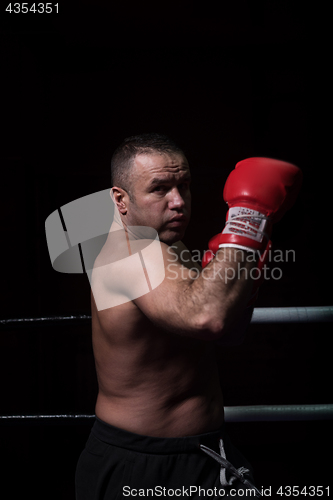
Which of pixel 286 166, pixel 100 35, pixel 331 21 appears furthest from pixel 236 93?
pixel 286 166

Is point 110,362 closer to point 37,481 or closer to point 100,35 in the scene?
point 37,481

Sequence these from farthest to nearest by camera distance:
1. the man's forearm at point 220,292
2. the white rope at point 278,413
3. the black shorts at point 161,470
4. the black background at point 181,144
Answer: the black background at point 181,144 → the white rope at point 278,413 → the black shorts at point 161,470 → the man's forearm at point 220,292

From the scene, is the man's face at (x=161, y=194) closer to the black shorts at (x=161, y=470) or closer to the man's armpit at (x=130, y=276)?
the man's armpit at (x=130, y=276)

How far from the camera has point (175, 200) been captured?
0.96m

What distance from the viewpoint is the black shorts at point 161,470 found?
0.93m

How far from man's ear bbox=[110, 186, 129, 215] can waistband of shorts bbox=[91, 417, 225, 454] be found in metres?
0.57

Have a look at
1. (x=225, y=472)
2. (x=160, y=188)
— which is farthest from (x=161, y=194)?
(x=225, y=472)

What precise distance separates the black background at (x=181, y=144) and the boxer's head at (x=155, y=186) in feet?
4.86

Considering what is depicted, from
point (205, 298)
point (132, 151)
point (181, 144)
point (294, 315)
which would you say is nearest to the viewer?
point (205, 298)

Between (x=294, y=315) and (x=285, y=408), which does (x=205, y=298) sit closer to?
(x=294, y=315)

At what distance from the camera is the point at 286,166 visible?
38.6 inches

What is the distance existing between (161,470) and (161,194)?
2.21ft

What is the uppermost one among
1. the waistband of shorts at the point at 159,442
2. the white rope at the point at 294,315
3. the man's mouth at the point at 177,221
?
the man's mouth at the point at 177,221

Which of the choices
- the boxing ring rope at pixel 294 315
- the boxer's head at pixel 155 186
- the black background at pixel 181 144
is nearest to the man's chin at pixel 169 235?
the boxer's head at pixel 155 186
